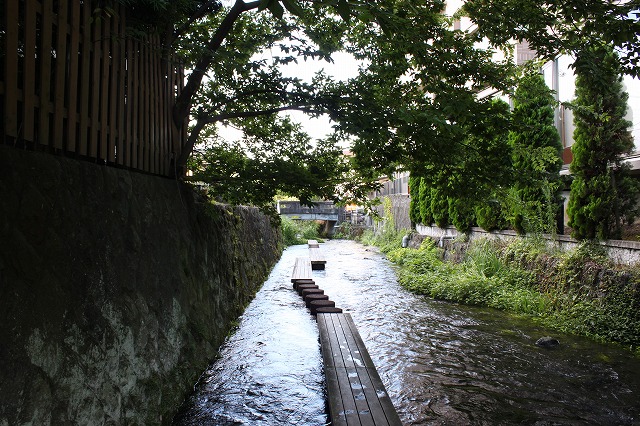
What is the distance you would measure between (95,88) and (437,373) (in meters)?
5.32

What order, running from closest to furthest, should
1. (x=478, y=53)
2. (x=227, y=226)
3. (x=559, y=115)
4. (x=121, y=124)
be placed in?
(x=121, y=124) → (x=478, y=53) → (x=227, y=226) → (x=559, y=115)

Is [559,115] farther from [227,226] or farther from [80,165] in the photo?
[80,165]

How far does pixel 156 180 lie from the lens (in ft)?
17.4

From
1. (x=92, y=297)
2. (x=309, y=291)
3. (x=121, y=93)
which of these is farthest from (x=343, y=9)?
(x=309, y=291)

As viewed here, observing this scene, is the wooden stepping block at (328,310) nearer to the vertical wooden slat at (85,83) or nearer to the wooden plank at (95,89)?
the wooden plank at (95,89)

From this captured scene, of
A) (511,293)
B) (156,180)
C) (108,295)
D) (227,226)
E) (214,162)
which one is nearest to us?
(108,295)

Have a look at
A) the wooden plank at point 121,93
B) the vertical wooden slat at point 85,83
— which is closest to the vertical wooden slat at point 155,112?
the wooden plank at point 121,93

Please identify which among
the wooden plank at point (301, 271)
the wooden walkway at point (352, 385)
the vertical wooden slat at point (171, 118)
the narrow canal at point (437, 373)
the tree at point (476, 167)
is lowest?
the narrow canal at point (437, 373)

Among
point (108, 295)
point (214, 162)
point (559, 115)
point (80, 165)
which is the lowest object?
point (108, 295)

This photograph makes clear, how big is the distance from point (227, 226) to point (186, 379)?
14.3ft

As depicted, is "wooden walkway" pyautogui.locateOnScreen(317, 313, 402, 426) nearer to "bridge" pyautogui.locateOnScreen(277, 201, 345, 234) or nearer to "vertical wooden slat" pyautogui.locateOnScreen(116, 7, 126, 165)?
"vertical wooden slat" pyautogui.locateOnScreen(116, 7, 126, 165)

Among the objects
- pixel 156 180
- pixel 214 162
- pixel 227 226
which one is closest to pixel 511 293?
pixel 227 226

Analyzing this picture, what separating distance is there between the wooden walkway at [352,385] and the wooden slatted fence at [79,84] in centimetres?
311

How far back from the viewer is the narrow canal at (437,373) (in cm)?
488
